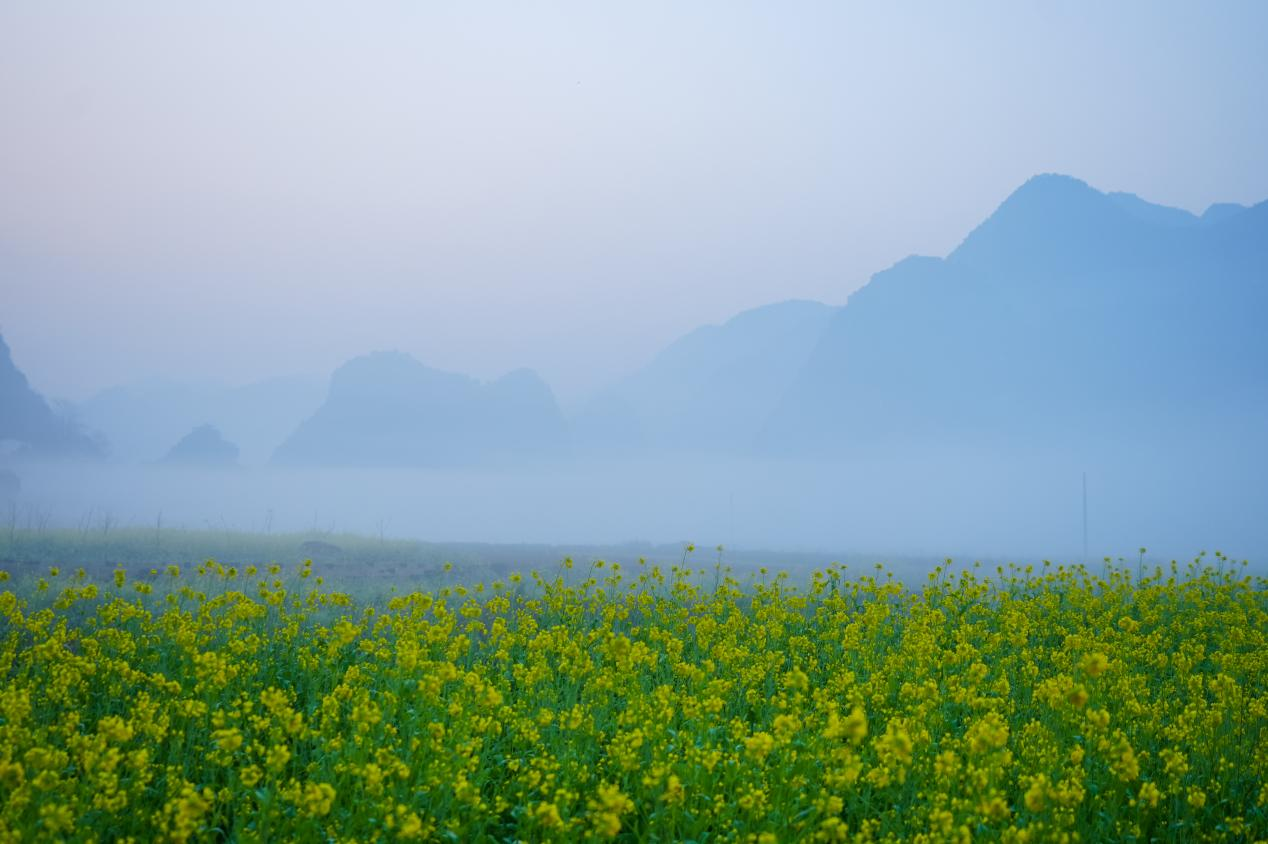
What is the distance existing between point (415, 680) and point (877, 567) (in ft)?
30.2

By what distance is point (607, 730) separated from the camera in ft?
30.3

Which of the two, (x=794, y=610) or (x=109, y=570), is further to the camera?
(x=109, y=570)

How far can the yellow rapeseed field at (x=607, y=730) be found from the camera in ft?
20.2

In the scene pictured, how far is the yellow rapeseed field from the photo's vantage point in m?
6.16

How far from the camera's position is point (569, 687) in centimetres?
1023

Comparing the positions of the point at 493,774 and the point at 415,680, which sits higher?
the point at 415,680

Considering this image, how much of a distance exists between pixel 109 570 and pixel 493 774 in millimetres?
18136

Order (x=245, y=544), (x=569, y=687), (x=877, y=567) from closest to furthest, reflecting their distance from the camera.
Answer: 1. (x=569, y=687)
2. (x=877, y=567)
3. (x=245, y=544)

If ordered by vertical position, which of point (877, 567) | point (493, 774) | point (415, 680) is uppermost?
point (877, 567)

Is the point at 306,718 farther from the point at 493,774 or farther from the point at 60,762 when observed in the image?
the point at 60,762

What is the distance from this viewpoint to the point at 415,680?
921cm

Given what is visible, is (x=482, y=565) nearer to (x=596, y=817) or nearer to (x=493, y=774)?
(x=493, y=774)

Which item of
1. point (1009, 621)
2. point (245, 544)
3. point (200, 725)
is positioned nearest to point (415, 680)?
point (200, 725)

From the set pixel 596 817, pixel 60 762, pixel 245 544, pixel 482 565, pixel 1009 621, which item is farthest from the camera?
pixel 245 544
